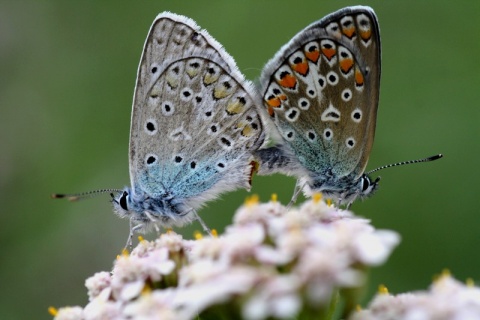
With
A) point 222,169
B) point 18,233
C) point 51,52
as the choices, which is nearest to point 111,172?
point 18,233

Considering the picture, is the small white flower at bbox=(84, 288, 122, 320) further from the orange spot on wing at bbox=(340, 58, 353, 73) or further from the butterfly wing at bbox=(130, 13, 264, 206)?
the orange spot on wing at bbox=(340, 58, 353, 73)

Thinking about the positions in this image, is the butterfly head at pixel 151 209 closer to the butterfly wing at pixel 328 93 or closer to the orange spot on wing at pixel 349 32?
the butterfly wing at pixel 328 93

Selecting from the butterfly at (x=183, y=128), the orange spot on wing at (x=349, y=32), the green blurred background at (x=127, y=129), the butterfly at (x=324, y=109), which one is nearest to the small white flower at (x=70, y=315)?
the butterfly at (x=183, y=128)

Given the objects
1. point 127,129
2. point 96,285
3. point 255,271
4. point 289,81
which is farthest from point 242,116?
A: point 127,129

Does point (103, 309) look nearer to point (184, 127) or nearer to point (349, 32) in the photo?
point (184, 127)

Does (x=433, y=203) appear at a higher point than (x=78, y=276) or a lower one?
lower

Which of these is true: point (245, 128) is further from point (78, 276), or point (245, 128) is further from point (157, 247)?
point (78, 276)

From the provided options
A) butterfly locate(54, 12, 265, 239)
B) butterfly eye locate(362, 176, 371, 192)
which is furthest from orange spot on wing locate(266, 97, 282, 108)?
butterfly eye locate(362, 176, 371, 192)
